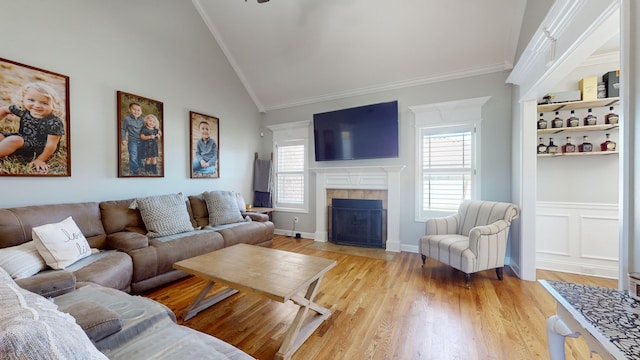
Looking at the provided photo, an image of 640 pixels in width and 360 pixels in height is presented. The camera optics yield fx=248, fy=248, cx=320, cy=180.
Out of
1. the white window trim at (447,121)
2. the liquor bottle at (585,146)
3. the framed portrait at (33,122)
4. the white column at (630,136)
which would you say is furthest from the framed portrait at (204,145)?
the liquor bottle at (585,146)

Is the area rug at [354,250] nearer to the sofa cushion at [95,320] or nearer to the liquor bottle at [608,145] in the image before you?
the liquor bottle at [608,145]

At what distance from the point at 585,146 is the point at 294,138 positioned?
164 inches

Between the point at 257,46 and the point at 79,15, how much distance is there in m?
2.20

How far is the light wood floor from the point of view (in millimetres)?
1701

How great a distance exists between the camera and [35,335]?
509mm

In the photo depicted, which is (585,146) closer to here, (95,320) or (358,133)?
(358,133)

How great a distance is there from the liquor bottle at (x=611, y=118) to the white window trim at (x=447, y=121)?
3.88 ft

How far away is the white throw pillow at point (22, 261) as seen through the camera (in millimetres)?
1708

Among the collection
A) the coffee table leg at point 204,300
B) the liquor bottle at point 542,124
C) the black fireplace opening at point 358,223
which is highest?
the liquor bottle at point 542,124

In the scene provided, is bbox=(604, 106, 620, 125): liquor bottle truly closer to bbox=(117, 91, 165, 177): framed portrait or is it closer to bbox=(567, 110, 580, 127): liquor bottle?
bbox=(567, 110, 580, 127): liquor bottle

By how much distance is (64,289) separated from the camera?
4.98 ft

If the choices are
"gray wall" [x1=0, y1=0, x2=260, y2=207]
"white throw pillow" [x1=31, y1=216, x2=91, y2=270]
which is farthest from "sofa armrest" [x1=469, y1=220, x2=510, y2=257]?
"gray wall" [x1=0, y1=0, x2=260, y2=207]

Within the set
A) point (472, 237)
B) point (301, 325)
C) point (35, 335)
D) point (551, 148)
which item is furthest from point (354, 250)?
point (35, 335)

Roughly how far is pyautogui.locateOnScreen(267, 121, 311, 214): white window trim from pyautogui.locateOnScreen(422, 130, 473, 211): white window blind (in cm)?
211
